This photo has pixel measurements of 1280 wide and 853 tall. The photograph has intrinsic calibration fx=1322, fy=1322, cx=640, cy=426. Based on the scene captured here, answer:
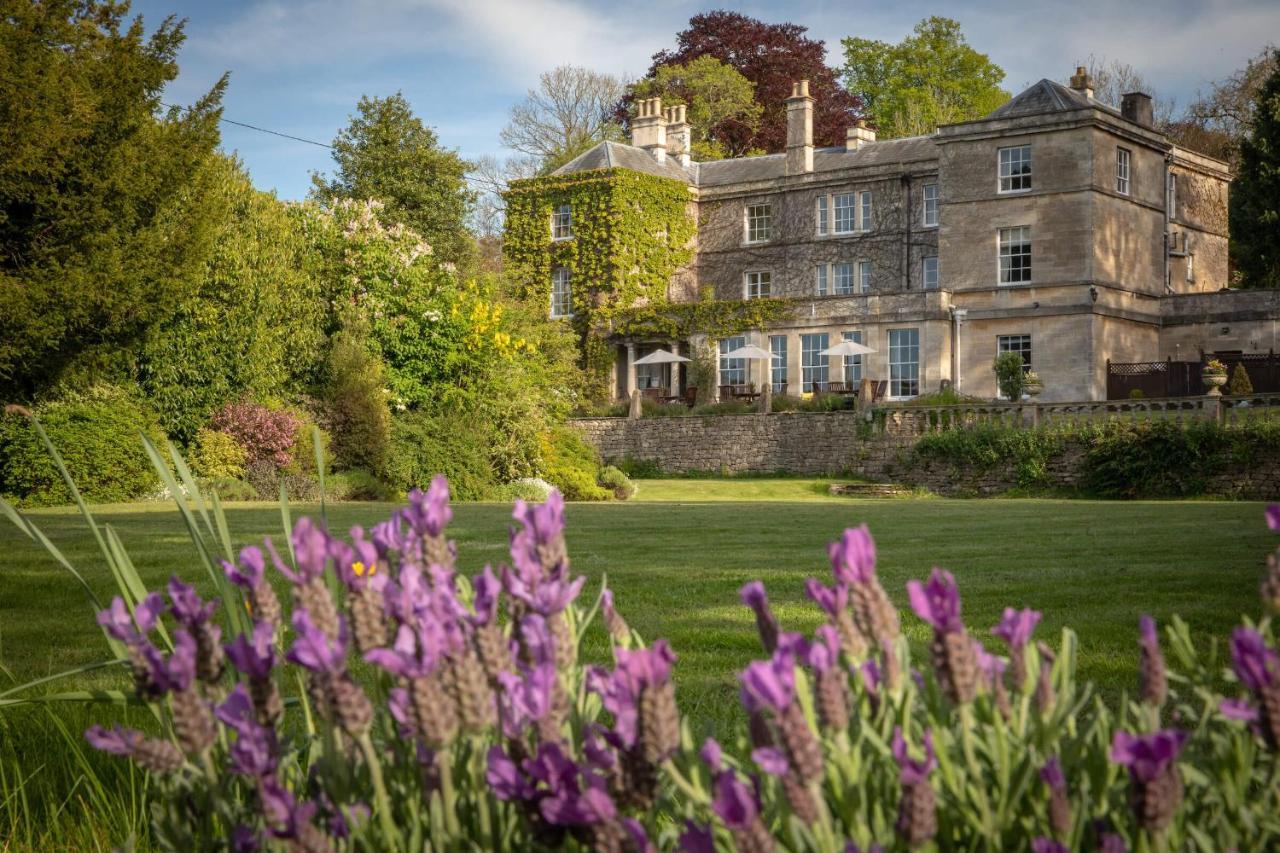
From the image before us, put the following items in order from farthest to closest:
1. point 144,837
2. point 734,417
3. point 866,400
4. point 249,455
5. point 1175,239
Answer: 1. point 1175,239
2. point 734,417
3. point 866,400
4. point 249,455
5. point 144,837

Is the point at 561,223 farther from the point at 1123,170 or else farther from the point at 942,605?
the point at 942,605

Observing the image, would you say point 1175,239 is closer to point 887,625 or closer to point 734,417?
point 734,417

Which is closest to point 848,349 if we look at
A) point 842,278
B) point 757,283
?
point 842,278

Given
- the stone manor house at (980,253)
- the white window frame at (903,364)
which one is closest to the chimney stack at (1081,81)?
the stone manor house at (980,253)

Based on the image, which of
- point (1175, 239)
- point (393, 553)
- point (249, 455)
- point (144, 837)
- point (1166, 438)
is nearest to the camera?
point (393, 553)

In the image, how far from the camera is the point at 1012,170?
3847cm

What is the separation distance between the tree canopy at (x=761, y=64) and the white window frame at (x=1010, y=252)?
18182 mm

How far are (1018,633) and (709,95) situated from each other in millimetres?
55389

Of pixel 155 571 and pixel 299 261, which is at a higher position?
pixel 299 261

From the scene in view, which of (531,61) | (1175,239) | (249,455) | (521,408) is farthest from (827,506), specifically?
(531,61)

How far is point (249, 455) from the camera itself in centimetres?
2420

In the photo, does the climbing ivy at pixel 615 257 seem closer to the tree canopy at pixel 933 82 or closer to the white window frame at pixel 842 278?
the white window frame at pixel 842 278

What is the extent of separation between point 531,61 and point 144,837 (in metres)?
53.2

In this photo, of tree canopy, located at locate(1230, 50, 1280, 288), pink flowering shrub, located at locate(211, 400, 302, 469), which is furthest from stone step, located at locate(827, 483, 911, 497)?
tree canopy, located at locate(1230, 50, 1280, 288)
